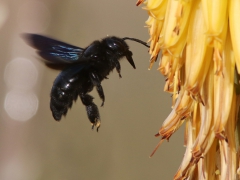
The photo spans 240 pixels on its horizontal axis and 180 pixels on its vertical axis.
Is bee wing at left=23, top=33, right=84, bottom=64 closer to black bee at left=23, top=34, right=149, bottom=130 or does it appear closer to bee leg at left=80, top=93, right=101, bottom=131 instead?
black bee at left=23, top=34, right=149, bottom=130

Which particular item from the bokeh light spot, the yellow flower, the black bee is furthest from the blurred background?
Result: the yellow flower

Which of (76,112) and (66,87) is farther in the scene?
(76,112)

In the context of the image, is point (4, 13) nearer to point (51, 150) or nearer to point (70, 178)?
point (51, 150)

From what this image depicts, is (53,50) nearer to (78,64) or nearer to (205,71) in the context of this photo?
(78,64)

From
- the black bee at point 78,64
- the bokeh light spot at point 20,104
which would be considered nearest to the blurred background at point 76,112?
the bokeh light spot at point 20,104

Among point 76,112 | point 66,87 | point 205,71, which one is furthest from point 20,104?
point 205,71

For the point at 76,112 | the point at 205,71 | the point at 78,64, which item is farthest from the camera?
the point at 76,112
